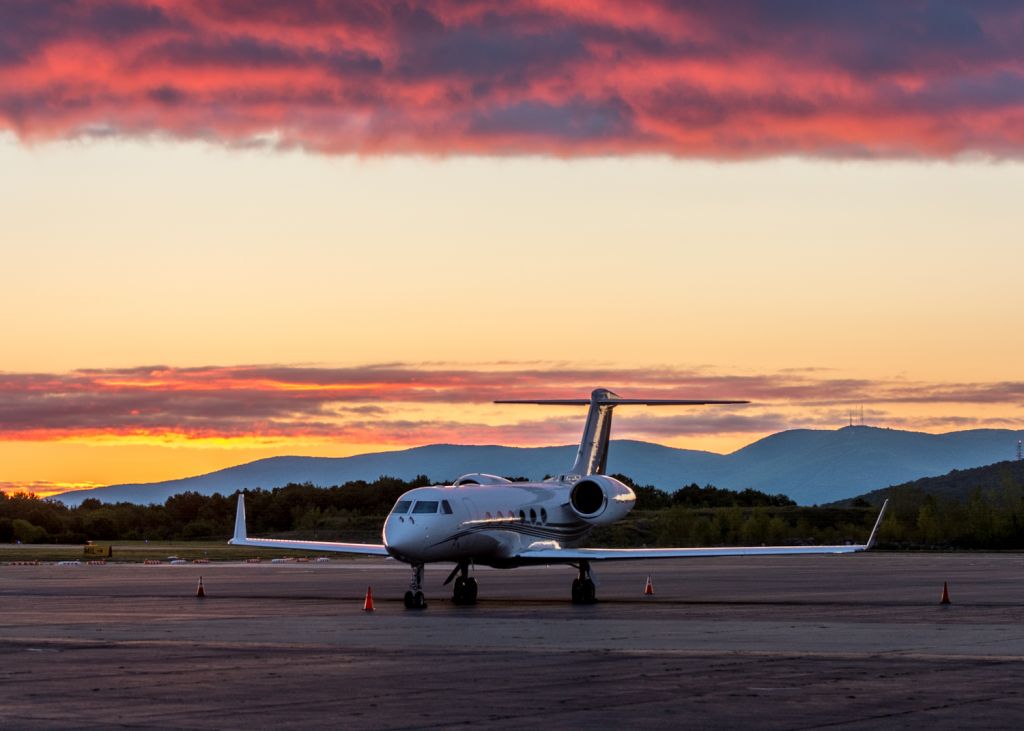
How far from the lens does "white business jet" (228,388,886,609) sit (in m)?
38.0

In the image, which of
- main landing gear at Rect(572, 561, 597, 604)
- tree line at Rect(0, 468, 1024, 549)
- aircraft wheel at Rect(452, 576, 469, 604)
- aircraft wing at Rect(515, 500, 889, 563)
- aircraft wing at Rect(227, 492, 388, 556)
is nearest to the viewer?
aircraft wing at Rect(515, 500, 889, 563)

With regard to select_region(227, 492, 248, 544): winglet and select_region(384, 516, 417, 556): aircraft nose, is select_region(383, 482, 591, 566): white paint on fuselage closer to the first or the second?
select_region(384, 516, 417, 556): aircraft nose

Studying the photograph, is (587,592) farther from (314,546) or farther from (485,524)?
(314,546)

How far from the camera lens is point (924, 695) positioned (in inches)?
701

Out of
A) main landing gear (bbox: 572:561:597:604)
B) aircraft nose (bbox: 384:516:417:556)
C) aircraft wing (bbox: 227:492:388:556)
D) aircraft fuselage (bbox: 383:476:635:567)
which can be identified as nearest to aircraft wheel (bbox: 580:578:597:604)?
main landing gear (bbox: 572:561:597:604)

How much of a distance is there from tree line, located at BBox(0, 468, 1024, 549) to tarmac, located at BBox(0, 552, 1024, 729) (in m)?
69.3

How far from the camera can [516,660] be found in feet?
73.7

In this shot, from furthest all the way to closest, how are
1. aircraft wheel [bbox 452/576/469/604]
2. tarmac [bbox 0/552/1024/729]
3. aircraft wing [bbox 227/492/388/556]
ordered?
aircraft wing [bbox 227/492/388/556], aircraft wheel [bbox 452/576/469/604], tarmac [bbox 0/552/1024/729]

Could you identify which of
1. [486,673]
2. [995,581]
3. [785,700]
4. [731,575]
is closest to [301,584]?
[731,575]

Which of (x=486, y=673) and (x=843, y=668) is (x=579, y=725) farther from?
(x=843, y=668)

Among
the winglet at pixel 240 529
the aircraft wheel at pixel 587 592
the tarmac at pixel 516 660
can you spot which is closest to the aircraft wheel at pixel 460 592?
the tarmac at pixel 516 660

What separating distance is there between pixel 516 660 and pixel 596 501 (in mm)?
22676

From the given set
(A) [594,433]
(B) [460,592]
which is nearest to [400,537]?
(B) [460,592]

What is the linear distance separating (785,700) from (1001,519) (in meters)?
99.4
